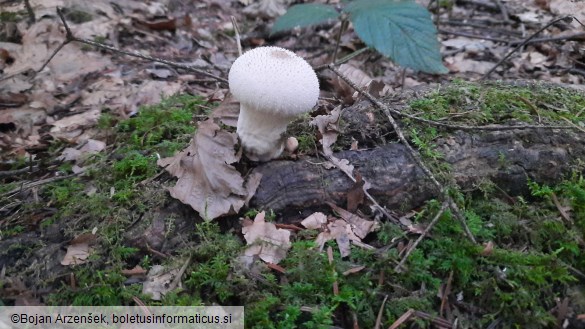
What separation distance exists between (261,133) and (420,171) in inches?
31.9

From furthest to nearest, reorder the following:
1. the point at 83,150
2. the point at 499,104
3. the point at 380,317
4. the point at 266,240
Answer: the point at 83,150 → the point at 499,104 → the point at 266,240 → the point at 380,317

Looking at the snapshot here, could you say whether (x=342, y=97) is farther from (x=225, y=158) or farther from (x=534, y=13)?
(x=534, y=13)

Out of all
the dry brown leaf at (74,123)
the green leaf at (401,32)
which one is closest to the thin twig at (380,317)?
the green leaf at (401,32)

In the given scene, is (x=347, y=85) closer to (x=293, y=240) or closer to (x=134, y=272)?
(x=293, y=240)

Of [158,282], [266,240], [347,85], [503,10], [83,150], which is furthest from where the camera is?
[503,10]

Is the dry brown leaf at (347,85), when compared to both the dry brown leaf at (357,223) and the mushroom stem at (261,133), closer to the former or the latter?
the mushroom stem at (261,133)

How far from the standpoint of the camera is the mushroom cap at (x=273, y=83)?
1.89 m

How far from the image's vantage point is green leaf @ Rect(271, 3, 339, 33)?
2.28 m

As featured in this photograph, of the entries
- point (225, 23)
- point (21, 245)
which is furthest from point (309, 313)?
point (225, 23)

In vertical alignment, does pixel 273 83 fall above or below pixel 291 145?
above

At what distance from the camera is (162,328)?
62.7 inches

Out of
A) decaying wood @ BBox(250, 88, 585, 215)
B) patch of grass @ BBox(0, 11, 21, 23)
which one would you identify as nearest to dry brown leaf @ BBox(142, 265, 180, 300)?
decaying wood @ BBox(250, 88, 585, 215)

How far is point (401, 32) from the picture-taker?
212 centimetres

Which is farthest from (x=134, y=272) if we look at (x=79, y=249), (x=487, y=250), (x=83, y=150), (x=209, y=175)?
(x=487, y=250)
